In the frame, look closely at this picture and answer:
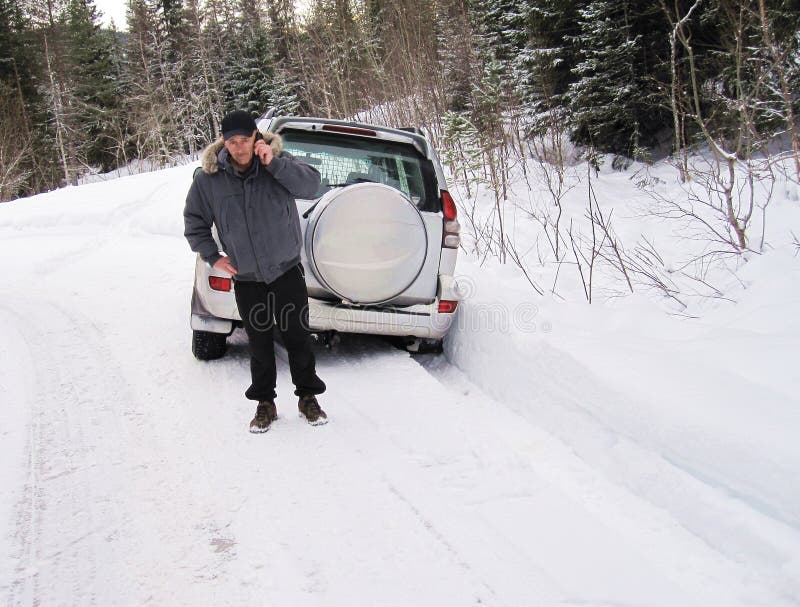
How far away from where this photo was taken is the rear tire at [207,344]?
4539 mm

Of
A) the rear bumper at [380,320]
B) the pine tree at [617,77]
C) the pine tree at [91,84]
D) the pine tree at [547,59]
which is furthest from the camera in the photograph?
the pine tree at [91,84]

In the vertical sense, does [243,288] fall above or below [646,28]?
below

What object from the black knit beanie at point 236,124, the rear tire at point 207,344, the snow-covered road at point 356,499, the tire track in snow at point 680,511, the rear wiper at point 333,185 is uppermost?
the black knit beanie at point 236,124

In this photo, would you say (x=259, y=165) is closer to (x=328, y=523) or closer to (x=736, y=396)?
(x=328, y=523)

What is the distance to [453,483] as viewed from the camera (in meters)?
2.93

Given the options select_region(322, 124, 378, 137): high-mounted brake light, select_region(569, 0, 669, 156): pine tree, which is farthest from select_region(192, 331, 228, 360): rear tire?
select_region(569, 0, 669, 156): pine tree

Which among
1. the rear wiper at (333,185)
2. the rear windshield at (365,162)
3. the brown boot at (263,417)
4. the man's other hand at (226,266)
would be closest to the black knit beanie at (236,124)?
the man's other hand at (226,266)

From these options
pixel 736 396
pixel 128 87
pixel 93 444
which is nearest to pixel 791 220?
pixel 736 396

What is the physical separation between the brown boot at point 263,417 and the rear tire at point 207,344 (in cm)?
113

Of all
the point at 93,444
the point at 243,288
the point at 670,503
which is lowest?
the point at 670,503

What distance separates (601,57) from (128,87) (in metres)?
35.7

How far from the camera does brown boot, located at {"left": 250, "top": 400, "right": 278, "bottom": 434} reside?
3490mm

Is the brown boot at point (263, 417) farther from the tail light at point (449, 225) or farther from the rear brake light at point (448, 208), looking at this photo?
the rear brake light at point (448, 208)

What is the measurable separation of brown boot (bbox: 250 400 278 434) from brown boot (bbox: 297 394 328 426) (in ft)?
0.59
